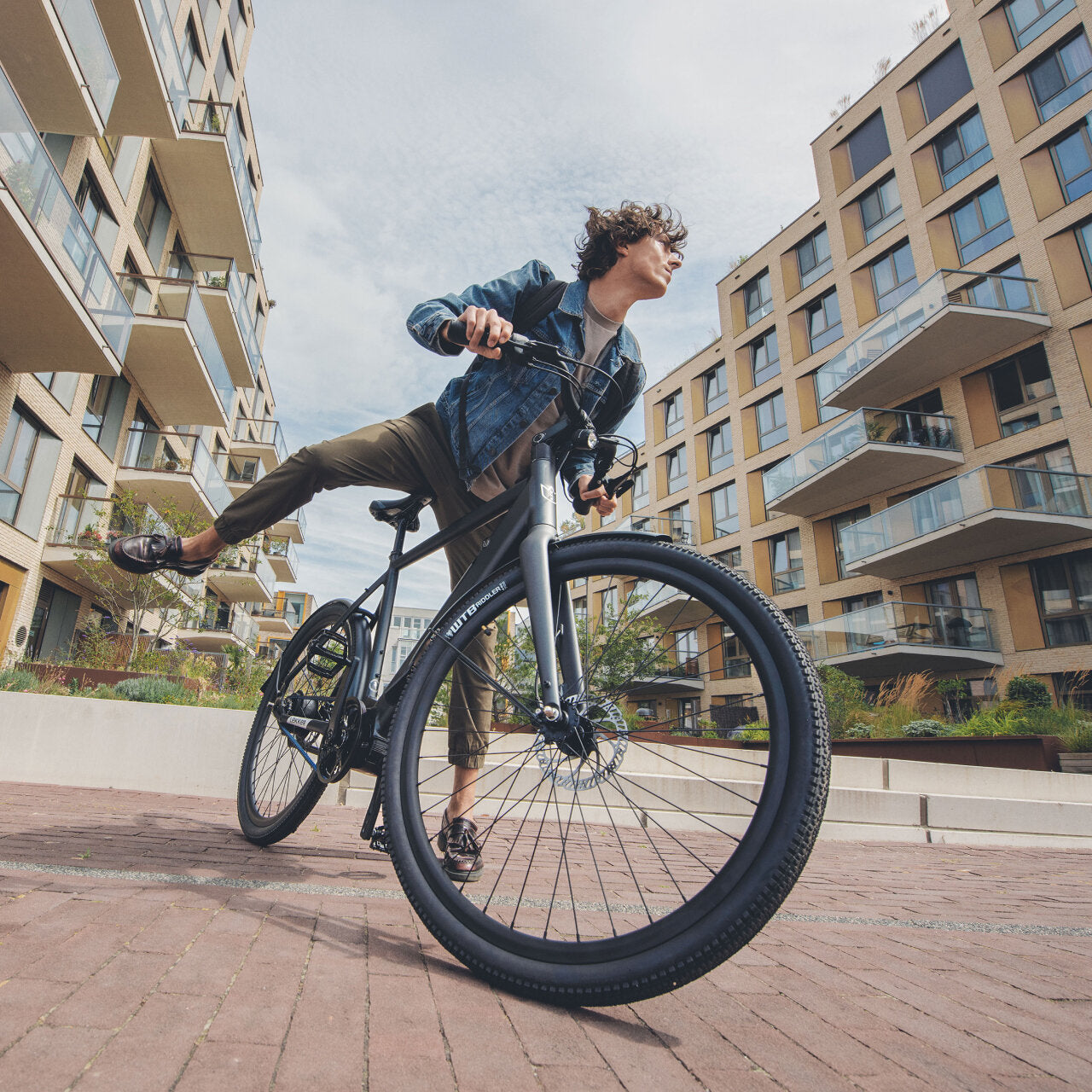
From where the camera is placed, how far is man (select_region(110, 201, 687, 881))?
Answer: 231 centimetres

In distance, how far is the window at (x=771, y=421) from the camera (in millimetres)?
27453

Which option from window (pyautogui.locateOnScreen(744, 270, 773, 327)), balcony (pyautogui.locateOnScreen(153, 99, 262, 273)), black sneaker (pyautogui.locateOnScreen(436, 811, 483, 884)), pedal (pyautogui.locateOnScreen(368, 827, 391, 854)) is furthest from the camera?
window (pyautogui.locateOnScreen(744, 270, 773, 327))

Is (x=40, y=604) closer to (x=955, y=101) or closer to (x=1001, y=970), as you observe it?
(x=1001, y=970)

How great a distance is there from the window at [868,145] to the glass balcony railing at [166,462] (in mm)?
23144

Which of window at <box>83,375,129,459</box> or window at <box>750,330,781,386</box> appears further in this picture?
window at <box>750,330,781,386</box>

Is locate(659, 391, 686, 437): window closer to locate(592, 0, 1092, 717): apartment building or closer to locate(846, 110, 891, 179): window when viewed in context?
locate(592, 0, 1092, 717): apartment building

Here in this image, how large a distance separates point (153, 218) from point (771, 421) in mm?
21835

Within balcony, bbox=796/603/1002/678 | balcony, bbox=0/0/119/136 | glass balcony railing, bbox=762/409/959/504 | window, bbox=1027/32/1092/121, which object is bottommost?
balcony, bbox=796/603/1002/678

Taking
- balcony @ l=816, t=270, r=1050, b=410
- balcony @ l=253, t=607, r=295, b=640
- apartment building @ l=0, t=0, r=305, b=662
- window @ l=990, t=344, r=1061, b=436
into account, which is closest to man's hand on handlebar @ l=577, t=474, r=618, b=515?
apartment building @ l=0, t=0, r=305, b=662

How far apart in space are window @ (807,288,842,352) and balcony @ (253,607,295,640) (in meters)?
30.0

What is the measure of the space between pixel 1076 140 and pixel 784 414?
460 inches

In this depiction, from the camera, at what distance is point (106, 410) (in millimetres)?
17156

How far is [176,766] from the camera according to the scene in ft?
18.0

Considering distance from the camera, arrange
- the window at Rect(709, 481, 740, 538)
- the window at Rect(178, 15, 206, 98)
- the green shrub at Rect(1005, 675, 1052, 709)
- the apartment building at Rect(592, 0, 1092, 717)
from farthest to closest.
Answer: the window at Rect(709, 481, 740, 538)
the window at Rect(178, 15, 206, 98)
the apartment building at Rect(592, 0, 1092, 717)
the green shrub at Rect(1005, 675, 1052, 709)
